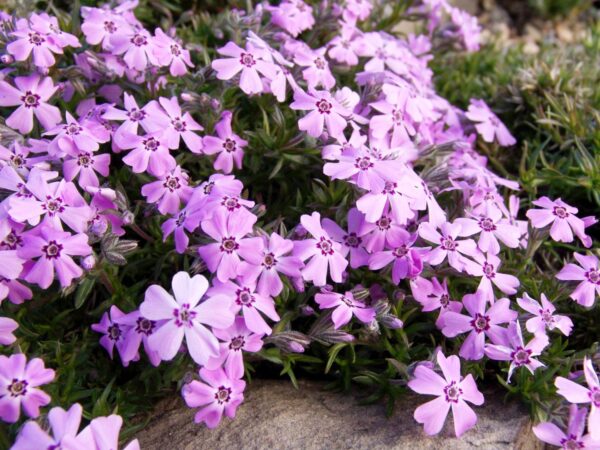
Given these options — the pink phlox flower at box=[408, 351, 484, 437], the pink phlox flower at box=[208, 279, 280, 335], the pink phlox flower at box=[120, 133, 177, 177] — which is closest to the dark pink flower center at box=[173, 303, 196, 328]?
the pink phlox flower at box=[208, 279, 280, 335]

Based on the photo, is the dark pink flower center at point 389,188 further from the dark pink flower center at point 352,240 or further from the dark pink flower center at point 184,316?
the dark pink flower center at point 184,316

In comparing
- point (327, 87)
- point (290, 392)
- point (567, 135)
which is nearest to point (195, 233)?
point (290, 392)

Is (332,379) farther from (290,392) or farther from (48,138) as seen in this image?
(48,138)

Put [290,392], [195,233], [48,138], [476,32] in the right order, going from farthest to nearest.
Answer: [476,32] < [48,138] < [290,392] < [195,233]

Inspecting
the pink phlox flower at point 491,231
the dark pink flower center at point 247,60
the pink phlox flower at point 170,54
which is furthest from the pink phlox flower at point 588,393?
the pink phlox flower at point 170,54

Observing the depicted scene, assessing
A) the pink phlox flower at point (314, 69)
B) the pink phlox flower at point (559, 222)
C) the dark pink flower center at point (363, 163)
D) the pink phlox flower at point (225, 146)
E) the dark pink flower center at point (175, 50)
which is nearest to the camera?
the dark pink flower center at point (363, 163)

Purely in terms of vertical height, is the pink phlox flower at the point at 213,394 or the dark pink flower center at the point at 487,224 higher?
the dark pink flower center at the point at 487,224
